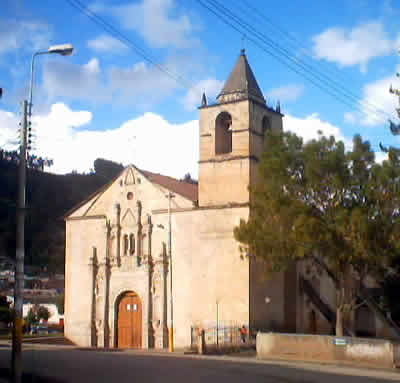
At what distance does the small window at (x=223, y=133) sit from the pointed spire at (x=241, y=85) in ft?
3.62

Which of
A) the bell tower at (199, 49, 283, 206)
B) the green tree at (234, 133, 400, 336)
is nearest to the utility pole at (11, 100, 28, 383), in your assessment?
the green tree at (234, 133, 400, 336)

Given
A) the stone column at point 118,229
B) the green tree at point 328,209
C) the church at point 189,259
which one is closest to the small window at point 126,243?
the church at point 189,259

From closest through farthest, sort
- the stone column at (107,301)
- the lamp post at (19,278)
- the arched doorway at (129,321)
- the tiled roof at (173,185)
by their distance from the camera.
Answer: the lamp post at (19,278) < the arched doorway at (129,321) < the stone column at (107,301) < the tiled roof at (173,185)

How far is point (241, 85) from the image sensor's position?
37.9 meters

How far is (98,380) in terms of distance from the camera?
18922 millimetres

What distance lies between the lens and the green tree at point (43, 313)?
2409 inches

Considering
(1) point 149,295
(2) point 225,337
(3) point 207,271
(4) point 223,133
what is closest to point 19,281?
(2) point 225,337

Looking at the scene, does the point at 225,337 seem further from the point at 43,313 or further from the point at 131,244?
the point at 43,313

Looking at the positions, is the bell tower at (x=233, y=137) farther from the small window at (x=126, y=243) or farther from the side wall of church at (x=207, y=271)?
the small window at (x=126, y=243)

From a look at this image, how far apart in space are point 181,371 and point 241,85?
20925 mm

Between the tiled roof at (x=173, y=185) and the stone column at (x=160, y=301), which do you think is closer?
the stone column at (x=160, y=301)

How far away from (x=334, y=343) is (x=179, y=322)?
11980 mm

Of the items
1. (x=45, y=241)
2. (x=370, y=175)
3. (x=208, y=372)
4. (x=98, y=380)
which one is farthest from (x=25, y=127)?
(x=45, y=241)

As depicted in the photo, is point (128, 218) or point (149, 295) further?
point (128, 218)
